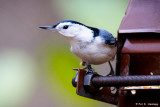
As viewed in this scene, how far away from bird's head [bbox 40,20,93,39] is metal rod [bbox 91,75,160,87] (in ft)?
2.60

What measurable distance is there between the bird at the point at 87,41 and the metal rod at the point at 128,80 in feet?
2.41

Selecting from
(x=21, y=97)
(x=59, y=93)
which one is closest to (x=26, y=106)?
(x=21, y=97)

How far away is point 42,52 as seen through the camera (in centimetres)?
479

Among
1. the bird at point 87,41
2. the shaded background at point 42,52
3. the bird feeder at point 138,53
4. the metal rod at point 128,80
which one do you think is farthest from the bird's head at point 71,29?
the shaded background at point 42,52

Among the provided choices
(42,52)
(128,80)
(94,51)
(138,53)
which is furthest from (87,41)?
(42,52)

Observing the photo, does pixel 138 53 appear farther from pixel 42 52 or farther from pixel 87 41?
pixel 42 52

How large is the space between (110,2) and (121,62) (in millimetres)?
2280

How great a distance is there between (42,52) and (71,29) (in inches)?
62.0

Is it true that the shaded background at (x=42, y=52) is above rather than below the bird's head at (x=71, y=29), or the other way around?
below

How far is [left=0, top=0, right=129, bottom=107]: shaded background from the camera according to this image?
446 centimetres

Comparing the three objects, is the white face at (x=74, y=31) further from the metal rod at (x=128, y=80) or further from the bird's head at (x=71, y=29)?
the metal rod at (x=128, y=80)

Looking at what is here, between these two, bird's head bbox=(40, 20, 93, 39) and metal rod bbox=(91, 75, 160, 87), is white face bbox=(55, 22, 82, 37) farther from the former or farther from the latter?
metal rod bbox=(91, 75, 160, 87)

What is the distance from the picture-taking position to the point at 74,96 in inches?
176

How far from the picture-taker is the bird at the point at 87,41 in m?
3.25
